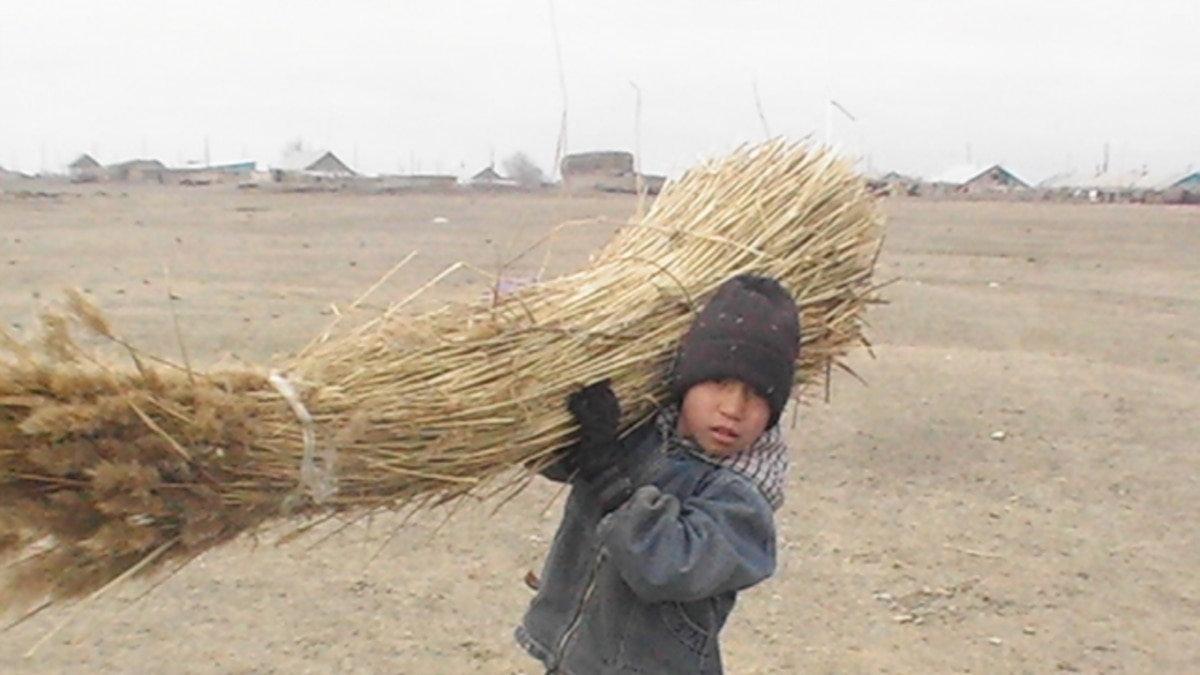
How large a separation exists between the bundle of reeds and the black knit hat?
9cm

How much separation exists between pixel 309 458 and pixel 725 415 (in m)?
0.63

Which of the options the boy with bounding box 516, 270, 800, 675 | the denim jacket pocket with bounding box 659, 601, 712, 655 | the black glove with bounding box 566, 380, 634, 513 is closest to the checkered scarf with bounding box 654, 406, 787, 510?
the boy with bounding box 516, 270, 800, 675

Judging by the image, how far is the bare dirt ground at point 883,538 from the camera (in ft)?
13.4

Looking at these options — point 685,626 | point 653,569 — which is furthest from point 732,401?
point 685,626

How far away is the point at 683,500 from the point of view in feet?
6.65

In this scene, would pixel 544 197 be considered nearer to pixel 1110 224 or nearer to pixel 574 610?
pixel 1110 224

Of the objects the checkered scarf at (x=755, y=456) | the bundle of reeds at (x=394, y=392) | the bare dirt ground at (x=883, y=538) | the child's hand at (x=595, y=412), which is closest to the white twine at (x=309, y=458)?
the bundle of reeds at (x=394, y=392)

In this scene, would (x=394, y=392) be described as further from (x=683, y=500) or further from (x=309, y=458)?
(x=683, y=500)

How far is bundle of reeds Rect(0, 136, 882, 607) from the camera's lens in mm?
1623

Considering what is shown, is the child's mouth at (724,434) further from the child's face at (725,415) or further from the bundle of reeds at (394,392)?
the bundle of reeds at (394,392)

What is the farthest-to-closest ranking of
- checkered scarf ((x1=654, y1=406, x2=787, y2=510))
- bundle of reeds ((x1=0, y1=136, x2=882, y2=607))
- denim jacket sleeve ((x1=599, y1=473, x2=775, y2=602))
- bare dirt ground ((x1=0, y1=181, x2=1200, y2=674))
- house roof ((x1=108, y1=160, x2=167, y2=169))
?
house roof ((x1=108, y1=160, x2=167, y2=169))
bare dirt ground ((x1=0, y1=181, x2=1200, y2=674))
checkered scarf ((x1=654, y1=406, x2=787, y2=510))
denim jacket sleeve ((x1=599, y1=473, x2=775, y2=602))
bundle of reeds ((x1=0, y1=136, x2=882, y2=607))

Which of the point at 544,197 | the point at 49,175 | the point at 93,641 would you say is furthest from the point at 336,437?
the point at 49,175

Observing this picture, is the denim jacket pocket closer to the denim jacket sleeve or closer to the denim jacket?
the denim jacket

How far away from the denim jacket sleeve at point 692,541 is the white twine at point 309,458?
16.8 inches
